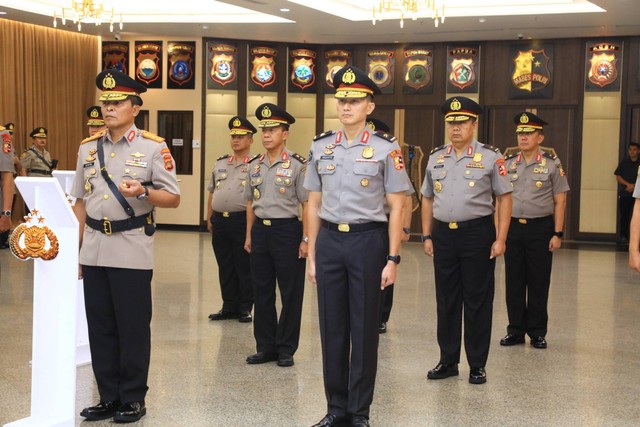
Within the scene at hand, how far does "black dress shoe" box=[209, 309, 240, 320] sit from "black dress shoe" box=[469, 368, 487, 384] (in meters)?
2.68

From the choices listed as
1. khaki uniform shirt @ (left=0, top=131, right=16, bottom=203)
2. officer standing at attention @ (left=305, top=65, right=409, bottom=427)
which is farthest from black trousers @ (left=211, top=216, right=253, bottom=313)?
officer standing at attention @ (left=305, top=65, right=409, bottom=427)

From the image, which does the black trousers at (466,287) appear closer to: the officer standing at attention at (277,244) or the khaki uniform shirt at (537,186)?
the officer standing at attention at (277,244)

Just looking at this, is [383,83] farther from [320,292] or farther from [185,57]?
[320,292]

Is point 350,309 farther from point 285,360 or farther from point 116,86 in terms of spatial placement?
point 116,86

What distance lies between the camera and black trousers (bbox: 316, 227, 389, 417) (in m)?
4.48

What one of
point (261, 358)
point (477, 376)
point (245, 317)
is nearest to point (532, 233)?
point (477, 376)

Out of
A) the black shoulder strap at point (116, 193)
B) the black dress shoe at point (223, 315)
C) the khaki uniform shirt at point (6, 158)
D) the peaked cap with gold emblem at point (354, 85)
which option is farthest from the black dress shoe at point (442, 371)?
the khaki uniform shirt at point (6, 158)

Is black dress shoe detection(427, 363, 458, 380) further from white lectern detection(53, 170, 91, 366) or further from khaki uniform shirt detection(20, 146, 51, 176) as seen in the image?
khaki uniform shirt detection(20, 146, 51, 176)

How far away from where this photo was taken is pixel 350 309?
4559 millimetres

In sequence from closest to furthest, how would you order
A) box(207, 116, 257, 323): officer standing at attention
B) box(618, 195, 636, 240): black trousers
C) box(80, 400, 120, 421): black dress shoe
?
box(80, 400, 120, 421): black dress shoe, box(207, 116, 257, 323): officer standing at attention, box(618, 195, 636, 240): black trousers

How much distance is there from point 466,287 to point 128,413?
91.9 inches

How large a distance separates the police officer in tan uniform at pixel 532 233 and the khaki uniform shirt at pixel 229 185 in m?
2.37

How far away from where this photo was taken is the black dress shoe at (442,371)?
5695 millimetres

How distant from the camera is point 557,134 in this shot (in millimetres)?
15578
